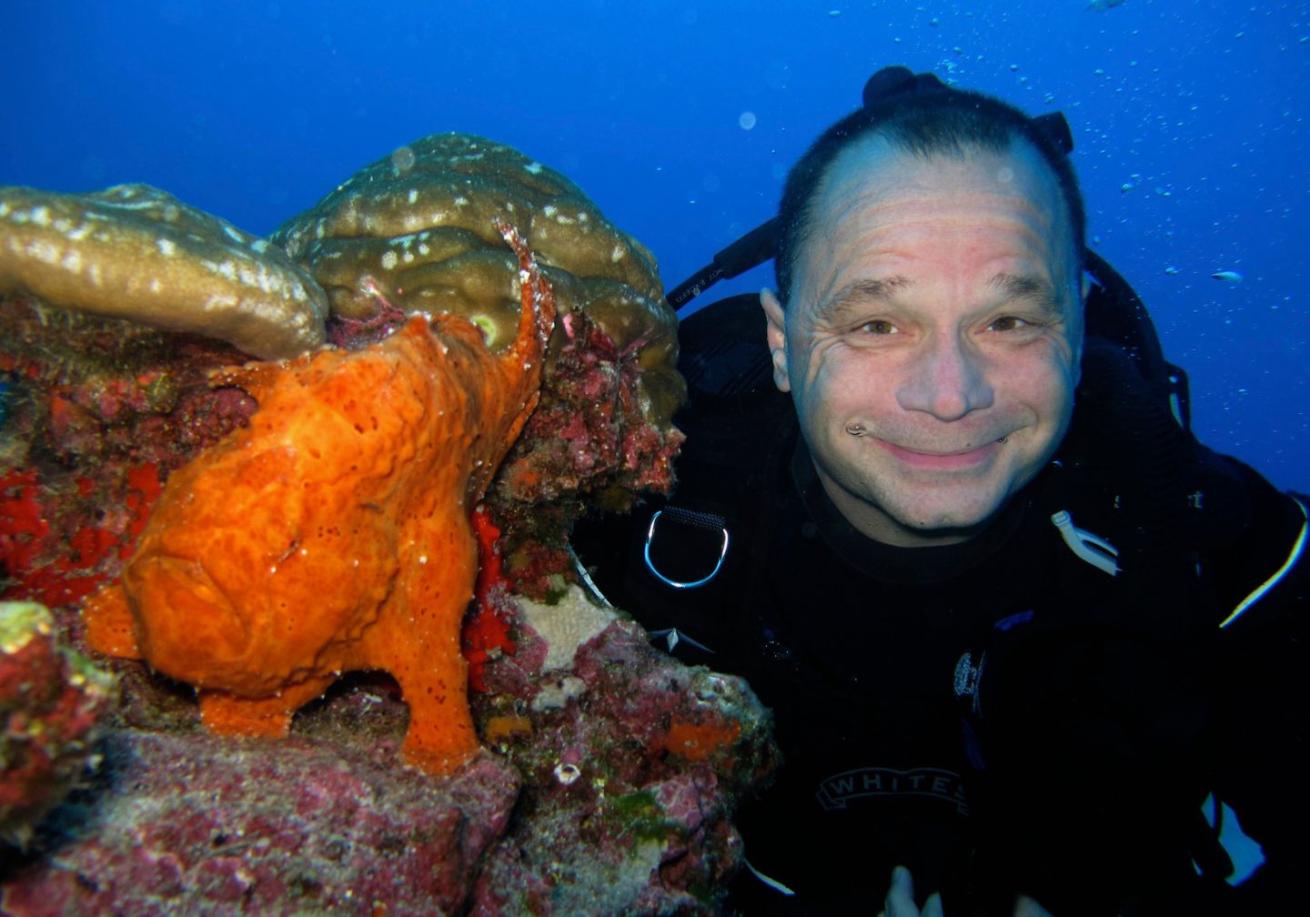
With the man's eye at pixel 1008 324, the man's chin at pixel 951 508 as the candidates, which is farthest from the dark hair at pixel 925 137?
the man's chin at pixel 951 508

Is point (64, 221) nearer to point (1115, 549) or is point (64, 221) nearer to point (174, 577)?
point (174, 577)

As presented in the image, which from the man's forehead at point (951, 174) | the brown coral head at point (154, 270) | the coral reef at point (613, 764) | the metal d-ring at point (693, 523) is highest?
the man's forehead at point (951, 174)

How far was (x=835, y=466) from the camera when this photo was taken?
3207mm

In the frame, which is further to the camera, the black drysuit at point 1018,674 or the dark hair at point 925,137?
the dark hair at point 925,137

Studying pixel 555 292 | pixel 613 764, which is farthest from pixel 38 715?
pixel 555 292

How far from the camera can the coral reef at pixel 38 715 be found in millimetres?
1086

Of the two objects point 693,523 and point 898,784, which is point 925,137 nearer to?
point 693,523

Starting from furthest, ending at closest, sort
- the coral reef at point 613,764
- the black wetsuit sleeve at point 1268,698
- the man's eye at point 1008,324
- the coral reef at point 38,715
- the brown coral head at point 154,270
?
the man's eye at point 1008,324 → the black wetsuit sleeve at point 1268,698 → the coral reef at point 613,764 → the brown coral head at point 154,270 → the coral reef at point 38,715

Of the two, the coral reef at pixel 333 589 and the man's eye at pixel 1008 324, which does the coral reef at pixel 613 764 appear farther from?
the man's eye at pixel 1008 324

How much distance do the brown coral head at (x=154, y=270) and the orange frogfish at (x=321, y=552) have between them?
161 millimetres

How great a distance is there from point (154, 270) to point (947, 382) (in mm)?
2684

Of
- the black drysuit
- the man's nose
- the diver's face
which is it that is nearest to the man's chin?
the diver's face

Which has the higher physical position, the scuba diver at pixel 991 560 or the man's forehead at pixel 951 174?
the man's forehead at pixel 951 174

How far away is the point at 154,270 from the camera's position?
181 centimetres
